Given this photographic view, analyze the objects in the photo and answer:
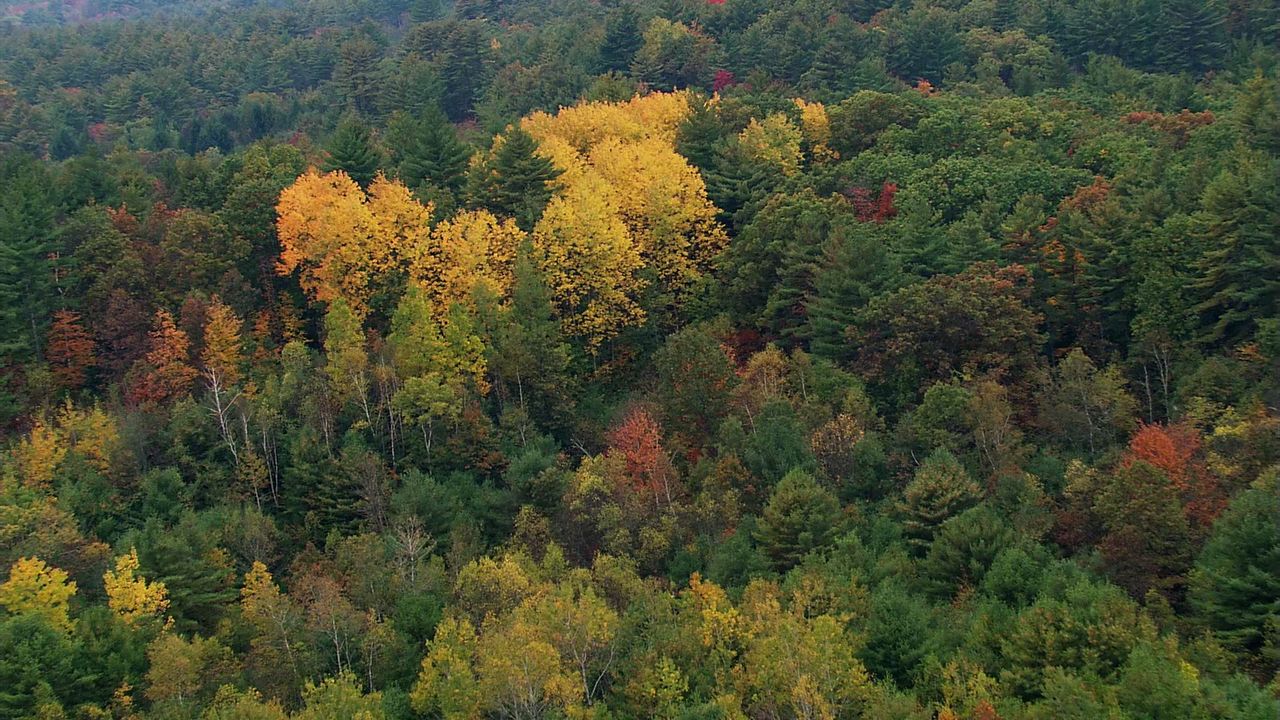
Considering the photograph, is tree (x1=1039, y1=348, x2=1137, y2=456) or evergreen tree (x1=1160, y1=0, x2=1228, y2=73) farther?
evergreen tree (x1=1160, y1=0, x2=1228, y2=73)

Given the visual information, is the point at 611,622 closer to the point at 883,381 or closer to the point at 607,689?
the point at 607,689

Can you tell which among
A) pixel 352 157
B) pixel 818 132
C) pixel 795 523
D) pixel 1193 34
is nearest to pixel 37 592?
pixel 795 523

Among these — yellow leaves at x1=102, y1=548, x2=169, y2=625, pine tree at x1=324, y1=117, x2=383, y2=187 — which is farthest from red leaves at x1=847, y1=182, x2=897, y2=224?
yellow leaves at x1=102, y1=548, x2=169, y2=625

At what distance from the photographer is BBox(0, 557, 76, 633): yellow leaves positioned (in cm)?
3794

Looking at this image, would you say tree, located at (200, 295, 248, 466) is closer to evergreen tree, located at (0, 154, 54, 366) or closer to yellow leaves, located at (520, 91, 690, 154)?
evergreen tree, located at (0, 154, 54, 366)

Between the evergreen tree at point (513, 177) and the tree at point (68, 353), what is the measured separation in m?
19.5

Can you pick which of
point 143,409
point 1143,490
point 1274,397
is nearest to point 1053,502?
point 1143,490

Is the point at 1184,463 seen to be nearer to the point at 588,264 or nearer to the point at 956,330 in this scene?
the point at 956,330

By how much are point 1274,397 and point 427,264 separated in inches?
1363

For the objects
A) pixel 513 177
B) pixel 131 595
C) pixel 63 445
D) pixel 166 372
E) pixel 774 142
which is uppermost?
pixel 513 177

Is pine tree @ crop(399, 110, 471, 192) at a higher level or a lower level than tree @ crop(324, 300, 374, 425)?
higher

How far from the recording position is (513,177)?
5647 centimetres

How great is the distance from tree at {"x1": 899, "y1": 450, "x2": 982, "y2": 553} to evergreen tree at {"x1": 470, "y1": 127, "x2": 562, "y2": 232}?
81.8 feet

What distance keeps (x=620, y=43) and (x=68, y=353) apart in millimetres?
47885
